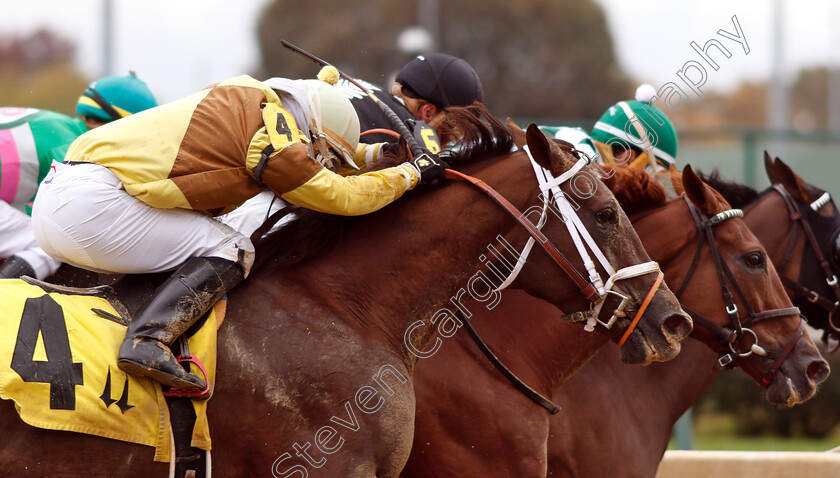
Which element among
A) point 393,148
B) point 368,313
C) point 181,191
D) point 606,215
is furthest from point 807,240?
point 181,191

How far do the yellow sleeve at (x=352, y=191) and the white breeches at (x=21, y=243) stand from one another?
2.28 meters

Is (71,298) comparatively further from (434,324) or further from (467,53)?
(467,53)

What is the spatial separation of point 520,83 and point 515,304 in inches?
1133

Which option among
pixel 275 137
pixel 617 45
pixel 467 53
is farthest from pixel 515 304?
pixel 617 45

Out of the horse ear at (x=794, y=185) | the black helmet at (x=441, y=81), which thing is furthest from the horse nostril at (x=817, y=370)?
the black helmet at (x=441, y=81)

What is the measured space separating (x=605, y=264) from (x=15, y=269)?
314 cm

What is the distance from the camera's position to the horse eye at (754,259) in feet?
15.1

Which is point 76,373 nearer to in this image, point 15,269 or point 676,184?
point 15,269

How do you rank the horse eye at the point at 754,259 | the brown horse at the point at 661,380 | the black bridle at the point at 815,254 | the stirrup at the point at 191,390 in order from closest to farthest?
the stirrup at the point at 191,390 → the brown horse at the point at 661,380 → the horse eye at the point at 754,259 → the black bridle at the point at 815,254

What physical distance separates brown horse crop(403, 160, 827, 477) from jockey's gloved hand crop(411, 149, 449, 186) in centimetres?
109

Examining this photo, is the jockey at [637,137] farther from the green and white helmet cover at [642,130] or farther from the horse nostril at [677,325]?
the horse nostril at [677,325]

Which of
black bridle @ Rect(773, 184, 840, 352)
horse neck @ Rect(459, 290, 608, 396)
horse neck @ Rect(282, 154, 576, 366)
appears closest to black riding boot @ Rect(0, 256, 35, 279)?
horse neck @ Rect(282, 154, 576, 366)

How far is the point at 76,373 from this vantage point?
289 centimetres

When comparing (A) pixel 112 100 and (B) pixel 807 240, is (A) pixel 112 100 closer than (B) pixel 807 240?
No
